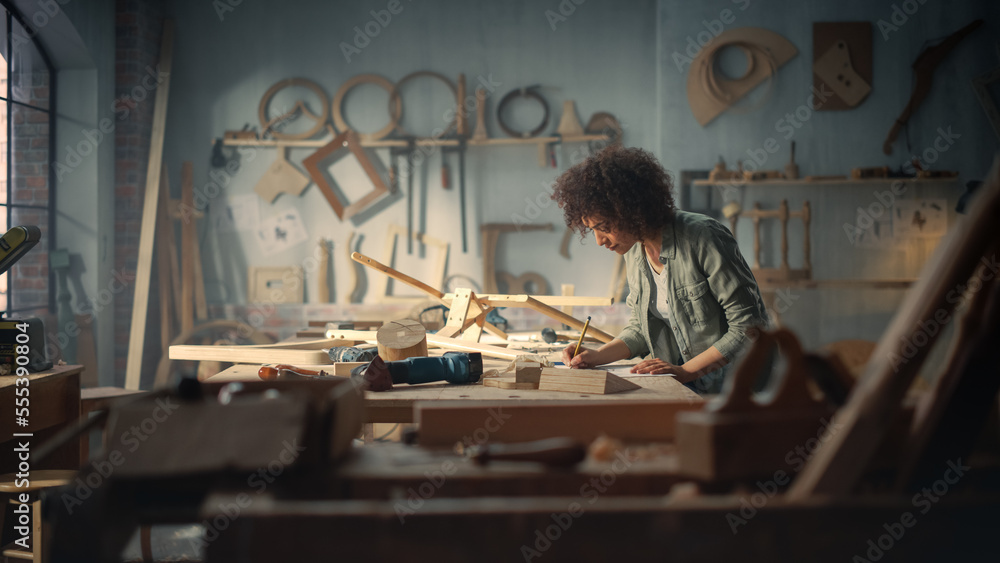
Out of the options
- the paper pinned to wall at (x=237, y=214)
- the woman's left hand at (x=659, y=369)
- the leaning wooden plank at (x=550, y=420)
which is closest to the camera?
the leaning wooden plank at (x=550, y=420)

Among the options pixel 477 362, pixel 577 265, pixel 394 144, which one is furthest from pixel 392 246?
pixel 477 362

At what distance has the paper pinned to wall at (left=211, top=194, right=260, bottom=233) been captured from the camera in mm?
5812

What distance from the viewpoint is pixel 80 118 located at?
5113mm

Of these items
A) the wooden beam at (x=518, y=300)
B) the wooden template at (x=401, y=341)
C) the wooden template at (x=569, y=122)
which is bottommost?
the wooden template at (x=401, y=341)

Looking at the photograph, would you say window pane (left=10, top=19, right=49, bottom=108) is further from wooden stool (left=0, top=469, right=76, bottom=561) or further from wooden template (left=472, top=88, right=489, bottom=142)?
wooden stool (left=0, top=469, right=76, bottom=561)

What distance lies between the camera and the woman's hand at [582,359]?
102 inches

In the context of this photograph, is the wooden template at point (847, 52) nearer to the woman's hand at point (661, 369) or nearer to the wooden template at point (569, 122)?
the wooden template at point (569, 122)

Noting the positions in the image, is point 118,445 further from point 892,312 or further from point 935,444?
point 892,312

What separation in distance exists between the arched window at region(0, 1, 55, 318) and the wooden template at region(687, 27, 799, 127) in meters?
4.47

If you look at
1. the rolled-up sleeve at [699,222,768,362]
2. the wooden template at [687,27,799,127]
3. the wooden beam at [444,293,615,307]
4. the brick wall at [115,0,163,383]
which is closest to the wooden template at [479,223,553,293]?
the wooden template at [687,27,799,127]

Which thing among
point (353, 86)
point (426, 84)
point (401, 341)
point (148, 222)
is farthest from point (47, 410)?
point (426, 84)

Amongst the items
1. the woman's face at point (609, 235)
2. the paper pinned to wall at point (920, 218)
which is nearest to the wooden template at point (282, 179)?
the woman's face at point (609, 235)

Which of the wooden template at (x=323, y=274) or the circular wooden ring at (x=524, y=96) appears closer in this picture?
the circular wooden ring at (x=524, y=96)

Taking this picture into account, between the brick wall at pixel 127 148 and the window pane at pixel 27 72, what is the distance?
20.0 inches
